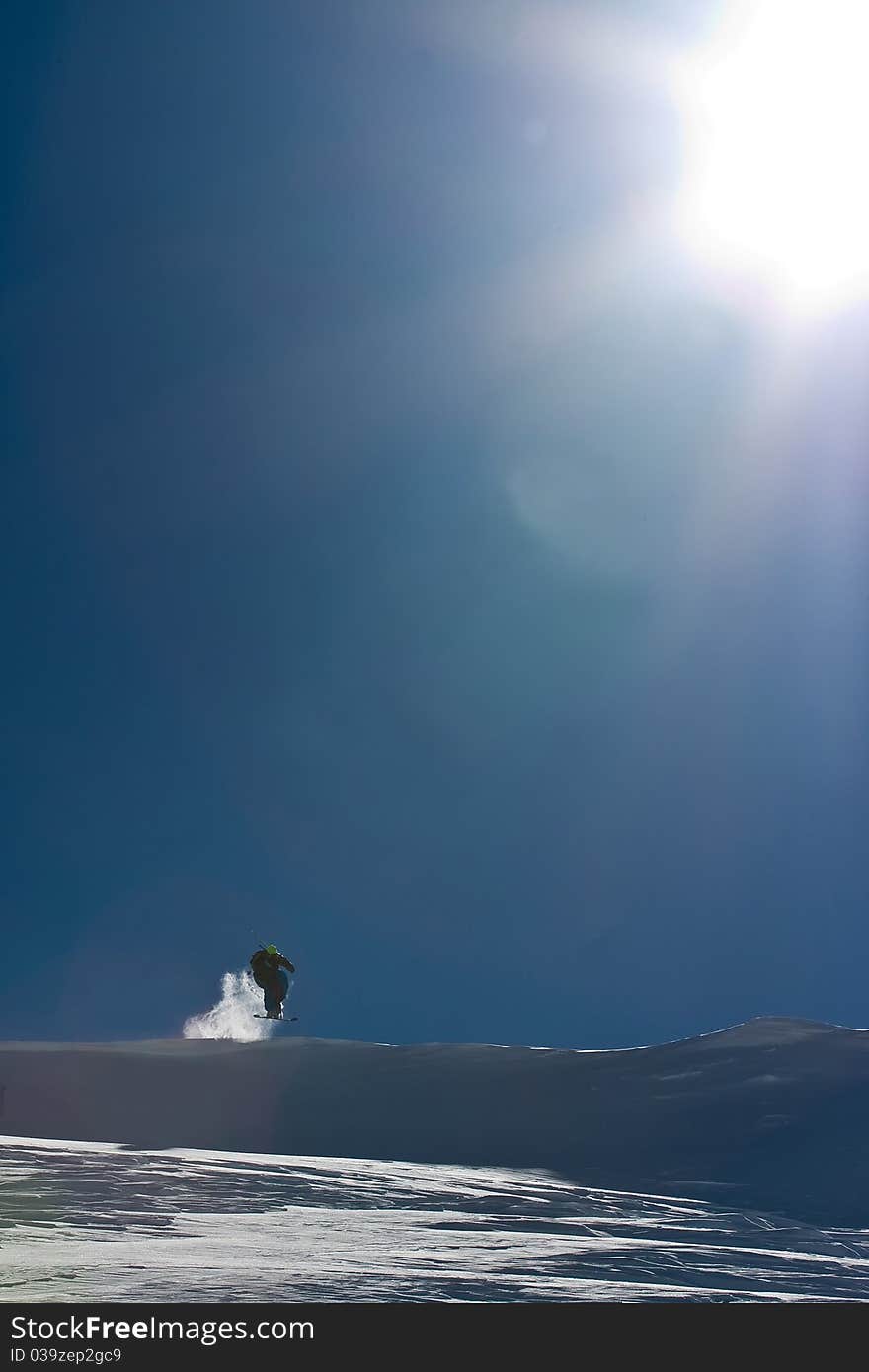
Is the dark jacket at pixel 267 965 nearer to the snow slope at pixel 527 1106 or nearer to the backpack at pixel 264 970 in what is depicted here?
the backpack at pixel 264 970

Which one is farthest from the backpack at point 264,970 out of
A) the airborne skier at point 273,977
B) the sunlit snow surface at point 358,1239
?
the sunlit snow surface at point 358,1239

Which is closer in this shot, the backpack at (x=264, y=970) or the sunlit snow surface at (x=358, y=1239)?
the sunlit snow surface at (x=358, y=1239)

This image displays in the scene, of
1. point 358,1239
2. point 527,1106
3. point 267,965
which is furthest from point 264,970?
point 358,1239

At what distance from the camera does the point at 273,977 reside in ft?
91.7

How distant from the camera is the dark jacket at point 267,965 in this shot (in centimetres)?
2794

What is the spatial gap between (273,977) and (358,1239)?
58.3ft

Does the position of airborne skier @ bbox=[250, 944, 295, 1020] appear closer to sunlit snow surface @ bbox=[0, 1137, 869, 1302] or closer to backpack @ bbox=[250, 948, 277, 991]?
backpack @ bbox=[250, 948, 277, 991]

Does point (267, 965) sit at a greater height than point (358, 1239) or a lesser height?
greater

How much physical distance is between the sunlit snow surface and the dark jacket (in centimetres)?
1100

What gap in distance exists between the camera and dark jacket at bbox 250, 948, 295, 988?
91.7 feet

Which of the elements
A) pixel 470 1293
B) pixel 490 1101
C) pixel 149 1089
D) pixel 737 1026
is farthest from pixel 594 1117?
pixel 470 1293

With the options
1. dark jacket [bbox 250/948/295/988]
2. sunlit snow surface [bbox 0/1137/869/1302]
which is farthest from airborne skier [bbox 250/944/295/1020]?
sunlit snow surface [bbox 0/1137/869/1302]

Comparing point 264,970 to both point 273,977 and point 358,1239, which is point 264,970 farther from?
point 358,1239
